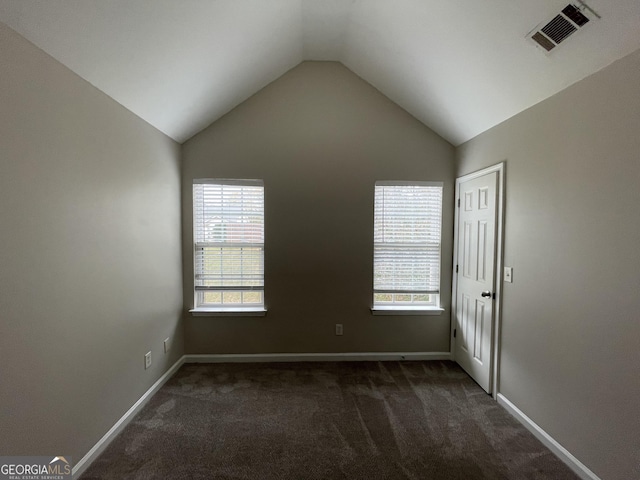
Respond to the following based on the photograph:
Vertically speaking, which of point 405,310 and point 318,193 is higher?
point 318,193

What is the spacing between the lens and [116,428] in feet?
6.15

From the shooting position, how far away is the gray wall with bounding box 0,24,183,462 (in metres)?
1.21

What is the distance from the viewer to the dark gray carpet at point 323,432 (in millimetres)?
1632

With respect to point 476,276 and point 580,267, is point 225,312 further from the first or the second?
point 580,267

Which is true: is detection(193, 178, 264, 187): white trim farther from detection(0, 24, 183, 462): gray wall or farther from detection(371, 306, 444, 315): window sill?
detection(371, 306, 444, 315): window sill

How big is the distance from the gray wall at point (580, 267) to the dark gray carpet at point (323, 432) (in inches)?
14.9

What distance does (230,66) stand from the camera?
2.21m

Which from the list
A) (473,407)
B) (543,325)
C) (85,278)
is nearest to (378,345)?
(473,407)

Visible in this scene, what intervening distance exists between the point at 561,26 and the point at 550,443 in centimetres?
253

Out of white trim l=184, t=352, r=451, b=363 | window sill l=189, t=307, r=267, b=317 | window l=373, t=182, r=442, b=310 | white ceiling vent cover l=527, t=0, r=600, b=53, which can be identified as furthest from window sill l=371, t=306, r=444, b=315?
white ceiling vent cover l=527, t=0, r=600, b=53

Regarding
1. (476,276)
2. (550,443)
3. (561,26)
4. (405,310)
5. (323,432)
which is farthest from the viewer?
(405,310)

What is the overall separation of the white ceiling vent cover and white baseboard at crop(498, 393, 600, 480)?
2449mm

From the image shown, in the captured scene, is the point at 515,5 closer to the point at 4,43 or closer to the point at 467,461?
the point at 4,43

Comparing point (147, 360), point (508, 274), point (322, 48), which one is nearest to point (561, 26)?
point (508, 274)
